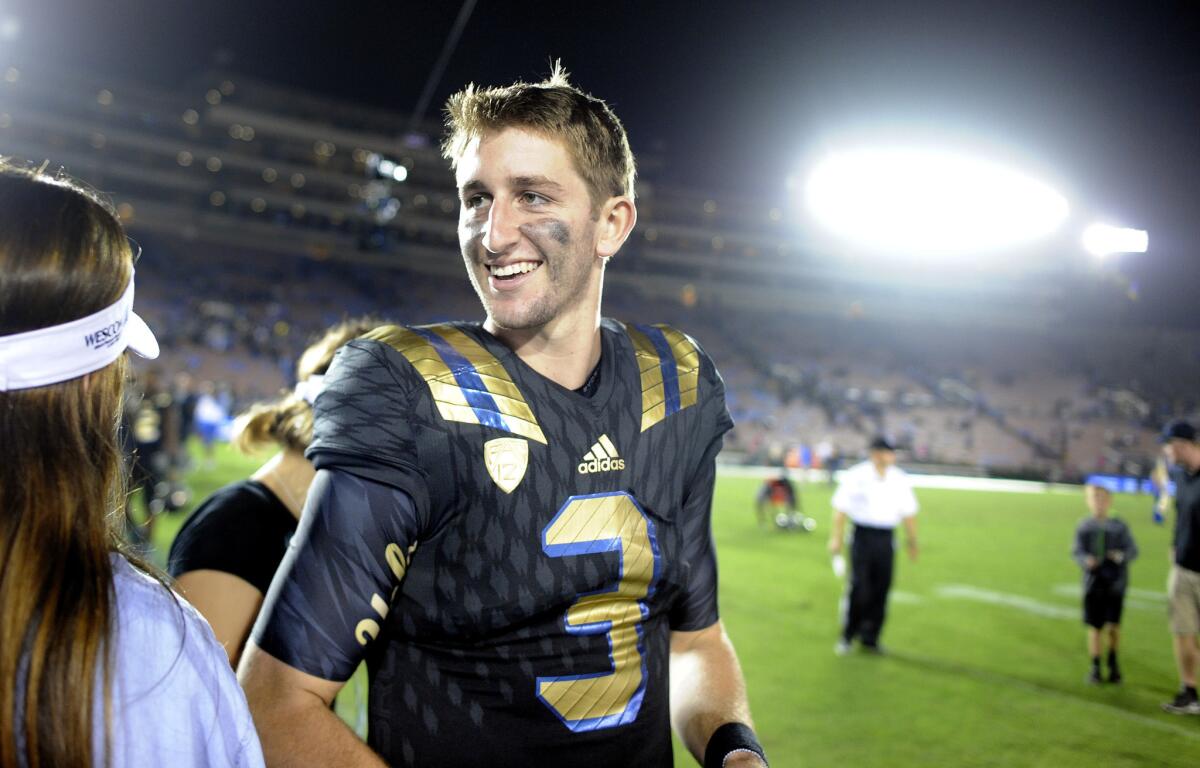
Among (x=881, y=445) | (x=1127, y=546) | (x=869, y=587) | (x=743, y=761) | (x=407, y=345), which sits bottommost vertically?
(x=869, y=587)

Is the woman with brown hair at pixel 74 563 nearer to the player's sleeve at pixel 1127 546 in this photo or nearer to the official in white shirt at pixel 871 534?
the official in white shirt at pixel 871 534

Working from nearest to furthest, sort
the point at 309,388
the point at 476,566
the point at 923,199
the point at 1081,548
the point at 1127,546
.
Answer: the point at 476,566 < the point at 309,388 < the point at 1127,546 < the point at 1081,548 < the point at 923,199

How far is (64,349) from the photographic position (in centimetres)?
110

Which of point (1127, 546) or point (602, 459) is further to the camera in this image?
point (1127, 546)

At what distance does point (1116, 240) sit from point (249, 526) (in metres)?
4.46

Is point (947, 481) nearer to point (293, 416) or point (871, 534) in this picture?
point (871, 534)

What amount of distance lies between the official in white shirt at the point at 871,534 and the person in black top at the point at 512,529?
7.44 meters

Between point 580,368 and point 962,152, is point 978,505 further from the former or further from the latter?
point 580,368

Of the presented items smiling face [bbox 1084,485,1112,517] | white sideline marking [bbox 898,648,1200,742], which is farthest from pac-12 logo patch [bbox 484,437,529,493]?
smiling face [bbox 1084,485,1112,517]

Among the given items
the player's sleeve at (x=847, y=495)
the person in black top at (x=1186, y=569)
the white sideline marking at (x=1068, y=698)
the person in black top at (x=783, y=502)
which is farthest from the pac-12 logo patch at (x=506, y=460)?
the person in black top at (x=783, y=502)

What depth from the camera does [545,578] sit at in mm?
1688

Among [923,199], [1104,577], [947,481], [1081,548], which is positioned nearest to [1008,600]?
[1081,548]

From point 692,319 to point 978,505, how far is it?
1401 inches

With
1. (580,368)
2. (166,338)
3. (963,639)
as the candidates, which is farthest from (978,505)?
(166,338)
